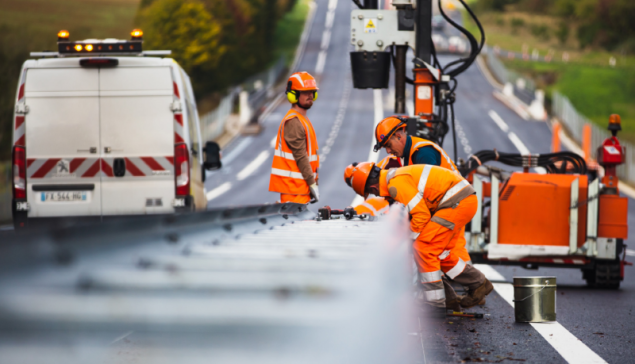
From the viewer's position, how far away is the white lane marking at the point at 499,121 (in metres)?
39.9

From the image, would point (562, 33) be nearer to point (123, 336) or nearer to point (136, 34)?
point (136, 34)

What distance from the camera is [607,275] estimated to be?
9.33m

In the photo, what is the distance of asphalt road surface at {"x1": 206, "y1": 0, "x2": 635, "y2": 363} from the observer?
5.64m

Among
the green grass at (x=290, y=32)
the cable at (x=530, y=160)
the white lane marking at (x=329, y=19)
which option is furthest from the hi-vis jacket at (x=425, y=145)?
the white lane marking at (x=329, y=19)

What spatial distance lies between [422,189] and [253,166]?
2724cm

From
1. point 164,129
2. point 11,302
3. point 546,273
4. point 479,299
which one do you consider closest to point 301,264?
point 11,302

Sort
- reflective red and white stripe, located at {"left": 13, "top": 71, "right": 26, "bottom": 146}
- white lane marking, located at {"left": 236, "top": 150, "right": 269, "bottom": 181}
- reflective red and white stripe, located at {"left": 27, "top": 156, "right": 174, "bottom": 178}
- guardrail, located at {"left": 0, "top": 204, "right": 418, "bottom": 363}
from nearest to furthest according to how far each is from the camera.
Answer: guardrail, located at {"left": 0, "top": 204, "right": 418, "bottom": 363} < reflective red and white stripe, located at {"left": 13, "top": 71, "right": 26, "bottom": 146} < reflective red and white stripe, located at {"left": 27, "top": 156, "right": 174, "bottom": 178} < white lane marking, located at {"left": 236, "top": 150, "right": 269, "bottom": 181}

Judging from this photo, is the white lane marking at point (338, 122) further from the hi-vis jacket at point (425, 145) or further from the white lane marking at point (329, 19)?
the white lane marking at point (329, 19)

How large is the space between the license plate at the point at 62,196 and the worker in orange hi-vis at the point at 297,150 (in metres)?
2.48

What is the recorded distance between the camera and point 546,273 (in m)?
11.3

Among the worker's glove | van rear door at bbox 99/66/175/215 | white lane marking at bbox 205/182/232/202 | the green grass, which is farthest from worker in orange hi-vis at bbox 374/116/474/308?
the green grass

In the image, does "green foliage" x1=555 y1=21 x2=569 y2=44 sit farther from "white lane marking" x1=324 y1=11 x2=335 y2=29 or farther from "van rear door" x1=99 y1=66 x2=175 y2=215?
"van rear door" x1=99 y1=66 x2=175 y2=215

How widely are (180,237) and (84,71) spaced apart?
5.51 m

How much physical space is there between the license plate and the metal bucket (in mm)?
5047
